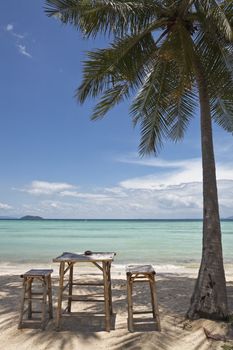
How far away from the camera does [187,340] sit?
4.62m

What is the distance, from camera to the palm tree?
546cm

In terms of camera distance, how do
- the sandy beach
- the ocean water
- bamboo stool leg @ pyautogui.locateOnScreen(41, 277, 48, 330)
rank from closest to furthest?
the sandy beach < bamboo stool leg @ pyautogui.locateOnScreen(41, 277, 48, 330) < the ocean water

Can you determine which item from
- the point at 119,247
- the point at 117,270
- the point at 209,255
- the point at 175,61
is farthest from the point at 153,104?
the point at 119,247

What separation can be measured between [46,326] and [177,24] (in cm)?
516

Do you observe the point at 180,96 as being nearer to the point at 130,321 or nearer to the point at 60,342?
the point at 130,321

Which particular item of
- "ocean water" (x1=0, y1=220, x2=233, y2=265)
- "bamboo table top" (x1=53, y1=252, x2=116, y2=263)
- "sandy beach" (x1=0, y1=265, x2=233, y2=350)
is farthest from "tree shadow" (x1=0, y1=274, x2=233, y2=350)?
"ocean water" (x1=0, y1=220, x2=233, y2=265)

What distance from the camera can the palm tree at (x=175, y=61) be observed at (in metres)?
5.46

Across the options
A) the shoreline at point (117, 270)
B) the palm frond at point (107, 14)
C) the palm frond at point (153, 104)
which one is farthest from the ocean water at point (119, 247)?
the palm frond at point (107, 14)

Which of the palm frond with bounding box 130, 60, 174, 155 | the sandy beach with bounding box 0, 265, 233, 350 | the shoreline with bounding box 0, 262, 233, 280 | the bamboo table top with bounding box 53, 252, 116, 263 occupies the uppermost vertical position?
the palm frond with bounding box 130, 60, 174, 155

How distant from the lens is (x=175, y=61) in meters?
6.70

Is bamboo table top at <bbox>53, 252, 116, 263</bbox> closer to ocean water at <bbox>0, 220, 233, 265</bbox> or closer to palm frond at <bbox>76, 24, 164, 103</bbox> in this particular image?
palm frond at <bbox>76, 24, 164, 103</bbox>

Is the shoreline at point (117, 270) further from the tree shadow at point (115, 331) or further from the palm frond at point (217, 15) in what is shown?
the palm frond at point (217, 15)

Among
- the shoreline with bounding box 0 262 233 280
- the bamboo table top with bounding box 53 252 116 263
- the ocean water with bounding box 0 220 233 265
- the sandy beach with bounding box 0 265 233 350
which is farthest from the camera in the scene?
the ocean water with bounding box 0 220 233 265

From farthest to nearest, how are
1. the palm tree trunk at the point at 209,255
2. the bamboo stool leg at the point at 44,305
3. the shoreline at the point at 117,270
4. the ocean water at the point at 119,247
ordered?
the ocean water at the point at 119,247, the shoreline at the point at 117,270, the palm tree trunk at the point at 209,255, the bamboo stool leg at the point at 44,305
